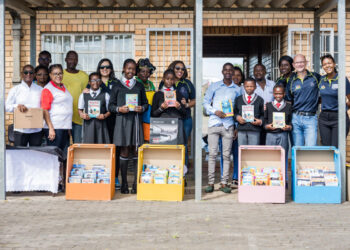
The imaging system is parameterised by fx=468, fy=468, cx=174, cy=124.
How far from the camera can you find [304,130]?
704 cm

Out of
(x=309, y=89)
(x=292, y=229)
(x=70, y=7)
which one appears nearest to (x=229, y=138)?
(x=309, y=89)

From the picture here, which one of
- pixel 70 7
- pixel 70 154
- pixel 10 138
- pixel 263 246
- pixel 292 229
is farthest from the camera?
pixel 10 138

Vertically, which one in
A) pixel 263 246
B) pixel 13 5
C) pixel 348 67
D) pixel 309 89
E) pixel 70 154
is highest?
pixel 13 5

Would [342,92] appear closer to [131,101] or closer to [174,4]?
[131,101]

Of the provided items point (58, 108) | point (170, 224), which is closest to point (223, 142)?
point (170, 224)

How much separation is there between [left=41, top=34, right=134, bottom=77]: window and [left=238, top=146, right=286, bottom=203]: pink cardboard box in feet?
13.8

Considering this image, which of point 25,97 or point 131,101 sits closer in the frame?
point 131,101

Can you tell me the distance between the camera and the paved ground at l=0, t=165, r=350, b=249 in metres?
4.68

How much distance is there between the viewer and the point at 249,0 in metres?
7.90

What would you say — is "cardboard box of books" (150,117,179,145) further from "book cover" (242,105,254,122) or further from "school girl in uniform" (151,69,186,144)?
"book cover" (242,105,254,122)

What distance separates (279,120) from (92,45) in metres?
4.90

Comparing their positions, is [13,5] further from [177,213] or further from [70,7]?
[177,213]

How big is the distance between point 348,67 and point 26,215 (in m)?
7.32

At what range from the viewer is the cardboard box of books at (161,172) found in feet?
22.0
